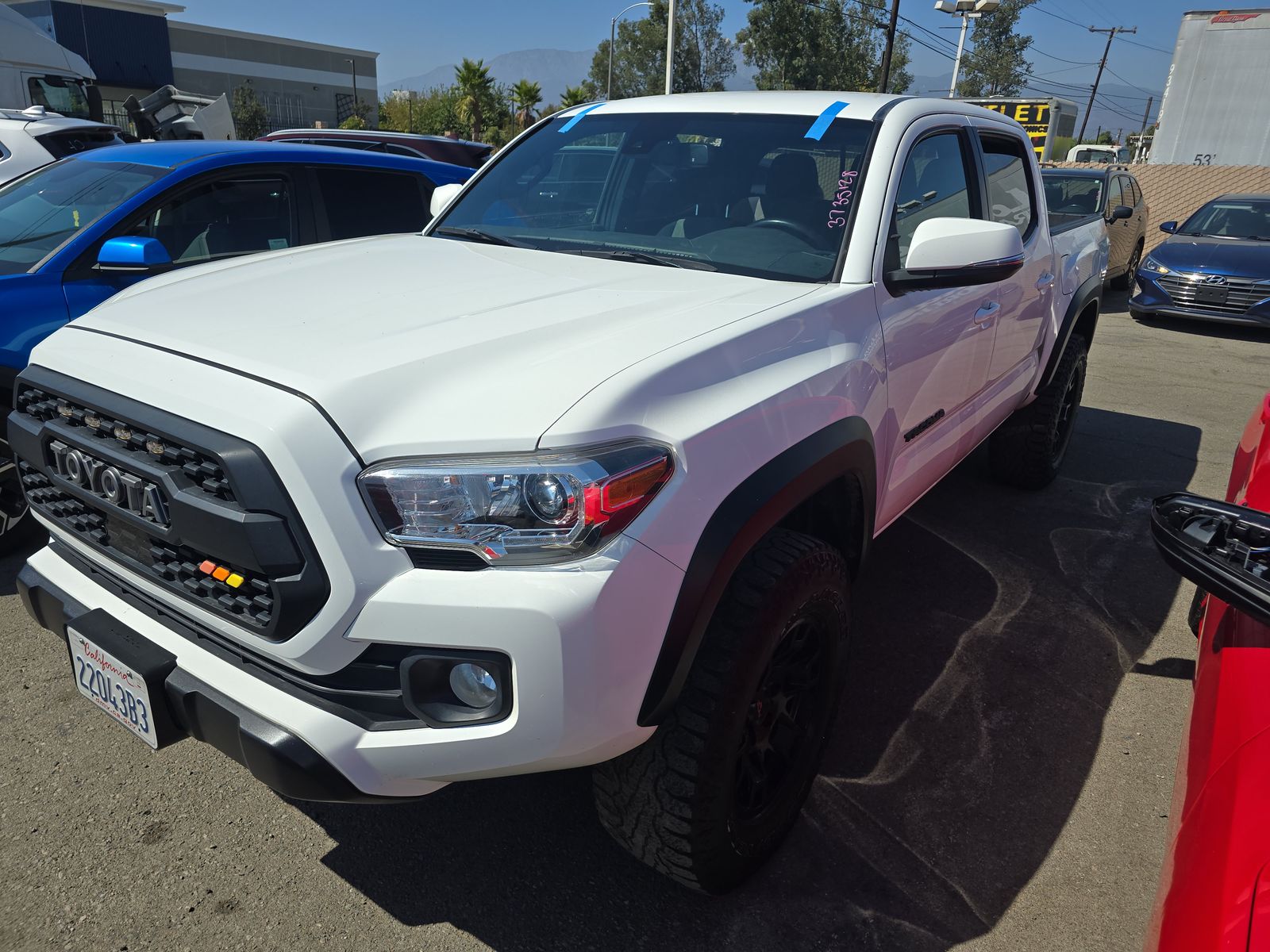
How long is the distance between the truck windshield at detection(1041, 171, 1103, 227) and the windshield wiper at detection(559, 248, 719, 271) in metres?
9.75

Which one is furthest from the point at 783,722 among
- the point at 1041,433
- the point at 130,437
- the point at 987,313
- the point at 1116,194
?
the point at 1116,194

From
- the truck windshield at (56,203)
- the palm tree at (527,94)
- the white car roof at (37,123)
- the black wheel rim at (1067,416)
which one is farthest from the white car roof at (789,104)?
the palm tree at (527,94)

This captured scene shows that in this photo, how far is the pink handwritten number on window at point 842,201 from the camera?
2588 mm

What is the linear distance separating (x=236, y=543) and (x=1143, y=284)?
11.4 meters

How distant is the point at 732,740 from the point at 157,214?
11.6 ft

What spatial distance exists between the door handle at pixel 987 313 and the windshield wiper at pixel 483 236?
1.55 meters

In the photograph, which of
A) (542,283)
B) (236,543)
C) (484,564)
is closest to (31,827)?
(236,543)

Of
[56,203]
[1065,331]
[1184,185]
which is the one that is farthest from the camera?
[1184,185]

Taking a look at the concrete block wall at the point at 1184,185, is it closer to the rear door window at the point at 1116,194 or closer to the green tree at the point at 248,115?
the rear door window at the point at 1116,194

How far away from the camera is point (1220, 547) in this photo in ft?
4.57

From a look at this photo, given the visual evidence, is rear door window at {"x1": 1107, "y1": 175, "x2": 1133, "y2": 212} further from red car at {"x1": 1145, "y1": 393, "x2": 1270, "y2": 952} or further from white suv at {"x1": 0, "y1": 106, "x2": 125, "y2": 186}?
red car at {"x1": 1145, "y1": 393, "x2": 1270, "y2": 952}

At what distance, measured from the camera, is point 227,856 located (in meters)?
2.24

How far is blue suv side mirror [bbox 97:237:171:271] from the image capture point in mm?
3430

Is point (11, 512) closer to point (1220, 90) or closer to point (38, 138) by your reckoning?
point (38, 138)
